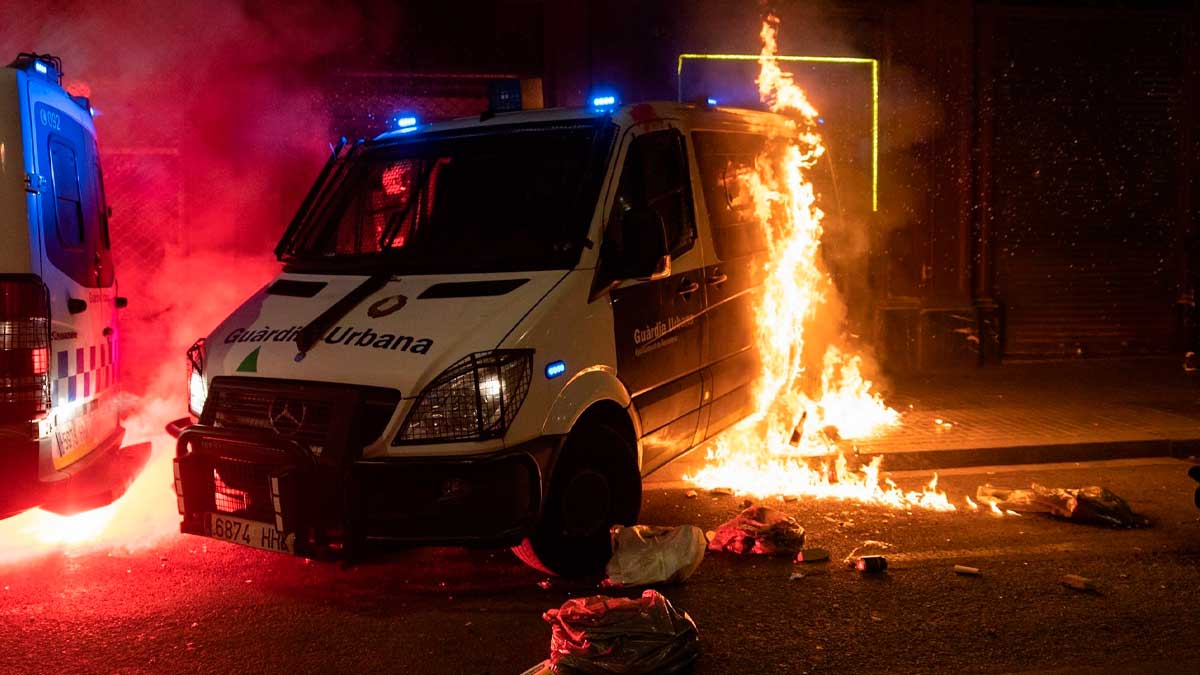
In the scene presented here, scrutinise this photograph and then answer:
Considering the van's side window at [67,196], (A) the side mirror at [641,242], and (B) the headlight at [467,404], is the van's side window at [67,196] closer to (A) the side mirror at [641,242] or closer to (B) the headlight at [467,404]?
(B) the headlight at [467,404]

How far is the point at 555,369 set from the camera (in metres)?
4.58

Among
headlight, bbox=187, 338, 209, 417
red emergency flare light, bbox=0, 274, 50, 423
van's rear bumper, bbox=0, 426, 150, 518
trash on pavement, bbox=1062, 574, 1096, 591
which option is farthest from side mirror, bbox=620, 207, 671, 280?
van's rear bumper, bbox=0, 426, 150, 518

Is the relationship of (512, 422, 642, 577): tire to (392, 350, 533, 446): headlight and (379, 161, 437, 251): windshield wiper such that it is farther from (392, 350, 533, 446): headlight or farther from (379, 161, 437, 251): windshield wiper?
(379, 161, 437, 251): windshield wiper

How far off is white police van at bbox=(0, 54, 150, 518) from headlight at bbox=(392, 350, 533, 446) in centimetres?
188

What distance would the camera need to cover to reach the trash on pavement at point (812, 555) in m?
5.31

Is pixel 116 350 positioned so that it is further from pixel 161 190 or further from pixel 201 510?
pixel 161 190

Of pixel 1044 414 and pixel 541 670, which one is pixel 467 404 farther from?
pixel 1044 414

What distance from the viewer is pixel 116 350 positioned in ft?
20.1

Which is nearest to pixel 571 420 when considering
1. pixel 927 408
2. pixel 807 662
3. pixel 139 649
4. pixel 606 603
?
pixel 606 603

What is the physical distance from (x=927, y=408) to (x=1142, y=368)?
12.6ft

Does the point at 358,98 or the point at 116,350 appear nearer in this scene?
the point at 116,350

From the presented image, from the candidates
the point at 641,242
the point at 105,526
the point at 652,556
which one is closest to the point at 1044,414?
the point at 652,556

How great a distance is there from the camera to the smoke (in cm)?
826

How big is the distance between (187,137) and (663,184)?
5.72m
